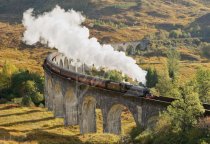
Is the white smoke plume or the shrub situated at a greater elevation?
the white smoke plume

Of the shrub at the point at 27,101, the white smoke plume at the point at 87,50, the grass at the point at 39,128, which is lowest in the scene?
the grass at the point at 39,128

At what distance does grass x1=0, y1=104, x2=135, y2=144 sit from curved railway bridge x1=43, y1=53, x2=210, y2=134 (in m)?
1.88

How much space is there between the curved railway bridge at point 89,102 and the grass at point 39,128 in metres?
1.88

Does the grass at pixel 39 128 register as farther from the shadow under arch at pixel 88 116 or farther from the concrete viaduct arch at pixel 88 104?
the concrete viaduct arch at pixel 88 104

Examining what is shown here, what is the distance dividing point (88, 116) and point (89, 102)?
237cm

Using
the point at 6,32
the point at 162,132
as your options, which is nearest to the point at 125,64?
the point at 162,132

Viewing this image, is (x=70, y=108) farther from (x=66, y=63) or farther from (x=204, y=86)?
(x=66, y=63)

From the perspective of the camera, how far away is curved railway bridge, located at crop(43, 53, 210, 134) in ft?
139

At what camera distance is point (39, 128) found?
5847cm

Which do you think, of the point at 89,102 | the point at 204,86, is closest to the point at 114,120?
the point at 89,102

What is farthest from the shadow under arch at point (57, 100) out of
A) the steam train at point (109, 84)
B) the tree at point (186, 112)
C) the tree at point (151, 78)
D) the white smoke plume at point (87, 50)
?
the tree at point (186, 112)

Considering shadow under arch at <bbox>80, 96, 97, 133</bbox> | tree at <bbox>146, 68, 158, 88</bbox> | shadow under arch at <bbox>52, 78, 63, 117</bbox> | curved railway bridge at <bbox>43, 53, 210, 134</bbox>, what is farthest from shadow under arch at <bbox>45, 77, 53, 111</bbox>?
tree at <bbox>146, 68, 158, 88</bbox>

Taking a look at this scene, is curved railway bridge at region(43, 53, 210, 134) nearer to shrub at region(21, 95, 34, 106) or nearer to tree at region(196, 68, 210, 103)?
shrub at region(21, 95, 34, 106)

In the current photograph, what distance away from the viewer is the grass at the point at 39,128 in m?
47.2
